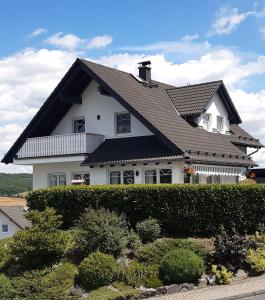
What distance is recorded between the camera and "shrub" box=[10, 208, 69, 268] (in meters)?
16.9

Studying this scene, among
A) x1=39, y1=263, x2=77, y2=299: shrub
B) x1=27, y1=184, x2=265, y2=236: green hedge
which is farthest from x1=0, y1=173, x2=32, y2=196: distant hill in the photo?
x1=39, y1=263, x2=77, y2=299: shrub

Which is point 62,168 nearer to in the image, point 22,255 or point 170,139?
point 170,139

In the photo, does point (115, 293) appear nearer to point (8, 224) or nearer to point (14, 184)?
point (8, 224)

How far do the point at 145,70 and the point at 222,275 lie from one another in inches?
748

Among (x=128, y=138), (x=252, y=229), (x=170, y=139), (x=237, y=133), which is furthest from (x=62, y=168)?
(x=252, y=229)

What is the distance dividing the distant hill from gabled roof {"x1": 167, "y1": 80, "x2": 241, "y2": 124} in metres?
66.4

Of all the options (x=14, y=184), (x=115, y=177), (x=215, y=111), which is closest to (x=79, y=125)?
(x=115, y=177)

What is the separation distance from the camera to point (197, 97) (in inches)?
1208

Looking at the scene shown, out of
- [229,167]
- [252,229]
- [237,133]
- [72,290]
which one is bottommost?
[72,290]

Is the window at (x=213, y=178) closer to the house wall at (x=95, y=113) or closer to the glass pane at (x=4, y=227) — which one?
the house wall at (x=95, y=113)

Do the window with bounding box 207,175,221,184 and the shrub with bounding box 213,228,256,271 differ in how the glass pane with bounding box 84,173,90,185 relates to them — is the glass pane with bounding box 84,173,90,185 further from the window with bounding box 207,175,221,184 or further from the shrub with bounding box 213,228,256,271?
the shrub with bounding box 213,228,256,271

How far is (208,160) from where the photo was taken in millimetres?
26203

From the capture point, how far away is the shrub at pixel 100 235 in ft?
55.1

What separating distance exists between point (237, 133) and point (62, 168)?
11497 mm
